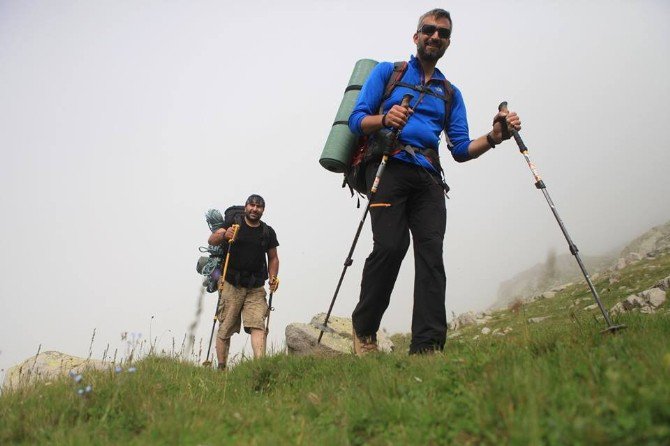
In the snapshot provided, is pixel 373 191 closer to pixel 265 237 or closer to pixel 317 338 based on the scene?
pixel 265 237

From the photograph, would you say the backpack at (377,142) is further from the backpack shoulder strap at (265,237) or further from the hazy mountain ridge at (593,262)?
the hazy mountain ridge at (593,262)

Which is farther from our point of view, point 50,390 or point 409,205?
point 409,205

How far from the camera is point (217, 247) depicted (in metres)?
9.58

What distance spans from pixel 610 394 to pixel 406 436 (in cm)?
109

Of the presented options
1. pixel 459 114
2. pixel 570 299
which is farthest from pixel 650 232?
pixel 459 114

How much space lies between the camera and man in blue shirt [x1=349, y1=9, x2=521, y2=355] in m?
5.11

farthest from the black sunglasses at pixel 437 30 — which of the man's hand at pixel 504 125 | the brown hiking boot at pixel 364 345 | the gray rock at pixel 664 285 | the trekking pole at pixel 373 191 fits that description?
the gray rock at pixel 664 285

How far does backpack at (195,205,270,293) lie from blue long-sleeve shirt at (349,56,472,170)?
4.61 m

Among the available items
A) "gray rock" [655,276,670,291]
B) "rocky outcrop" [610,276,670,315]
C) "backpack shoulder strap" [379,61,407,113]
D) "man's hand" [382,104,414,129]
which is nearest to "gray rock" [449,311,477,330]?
"gray rock" [655,276,670,291]

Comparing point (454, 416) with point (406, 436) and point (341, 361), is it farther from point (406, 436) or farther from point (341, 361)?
point (341, 361)

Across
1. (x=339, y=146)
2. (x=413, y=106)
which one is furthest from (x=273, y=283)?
(x=413, y=106)

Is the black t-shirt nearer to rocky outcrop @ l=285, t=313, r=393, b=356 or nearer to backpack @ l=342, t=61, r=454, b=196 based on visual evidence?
backpack @ l=342, t=61, r=454, b=196

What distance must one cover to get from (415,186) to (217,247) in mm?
5417

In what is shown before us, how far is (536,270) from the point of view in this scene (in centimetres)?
10125
